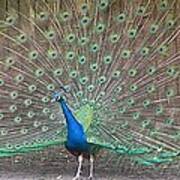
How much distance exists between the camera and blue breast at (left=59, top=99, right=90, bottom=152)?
4931 mm

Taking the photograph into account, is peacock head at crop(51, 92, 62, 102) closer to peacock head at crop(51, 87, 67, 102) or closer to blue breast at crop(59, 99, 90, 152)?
peacock head at crop(51, 87, 67, 102)

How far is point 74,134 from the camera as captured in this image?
16.3 feet

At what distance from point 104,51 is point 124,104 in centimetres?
40

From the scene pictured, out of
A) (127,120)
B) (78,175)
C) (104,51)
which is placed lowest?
(78,175)

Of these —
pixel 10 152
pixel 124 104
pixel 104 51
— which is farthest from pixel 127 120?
pixel 10 152

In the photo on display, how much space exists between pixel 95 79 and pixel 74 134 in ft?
1.59

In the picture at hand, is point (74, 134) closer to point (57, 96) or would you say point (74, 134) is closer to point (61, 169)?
point (57, 96)

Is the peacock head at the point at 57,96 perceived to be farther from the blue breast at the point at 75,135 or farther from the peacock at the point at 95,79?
the peacock at the point at 95,79

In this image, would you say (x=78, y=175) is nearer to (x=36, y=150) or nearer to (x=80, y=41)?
(x=36, y=150)

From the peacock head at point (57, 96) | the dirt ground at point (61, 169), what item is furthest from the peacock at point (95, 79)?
the peacock head at point (57, 96)

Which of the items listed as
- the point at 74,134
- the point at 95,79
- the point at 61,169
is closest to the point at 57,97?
the point at 74,134

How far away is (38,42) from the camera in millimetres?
5277

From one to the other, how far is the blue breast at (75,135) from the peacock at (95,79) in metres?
0.14

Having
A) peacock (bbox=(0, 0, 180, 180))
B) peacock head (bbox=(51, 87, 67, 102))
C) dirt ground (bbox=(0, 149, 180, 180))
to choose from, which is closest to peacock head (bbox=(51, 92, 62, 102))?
peacock head (bbox=(51, 87, 67, 102))
